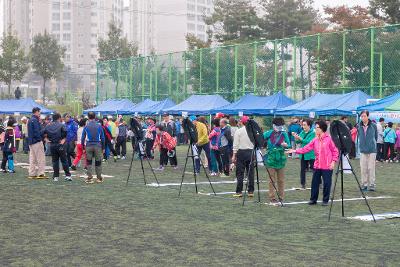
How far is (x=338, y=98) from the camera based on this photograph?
3166 cm

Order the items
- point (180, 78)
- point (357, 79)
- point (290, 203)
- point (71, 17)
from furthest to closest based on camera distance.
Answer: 1. point (71, 17)
2. point (180, 78)
3. point (357, 79)
4. point (290, 203)

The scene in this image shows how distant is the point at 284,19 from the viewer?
218 feet

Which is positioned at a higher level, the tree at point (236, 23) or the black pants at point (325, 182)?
the tree at point (236, 23)

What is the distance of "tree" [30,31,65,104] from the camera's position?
71562 mm

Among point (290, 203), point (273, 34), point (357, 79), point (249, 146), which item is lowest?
point (290, 203)

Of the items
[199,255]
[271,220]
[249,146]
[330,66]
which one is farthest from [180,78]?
[199,255]

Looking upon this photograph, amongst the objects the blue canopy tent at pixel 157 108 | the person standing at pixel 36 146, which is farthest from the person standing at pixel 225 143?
the blue canopy tent at pixel 157 108

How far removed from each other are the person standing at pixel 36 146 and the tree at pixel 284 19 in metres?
48.1

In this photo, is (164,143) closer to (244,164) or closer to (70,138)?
(70,138)

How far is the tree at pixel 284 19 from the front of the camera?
66.2 m

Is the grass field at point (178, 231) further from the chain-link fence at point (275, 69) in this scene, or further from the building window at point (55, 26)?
the building window at point (55, 26)

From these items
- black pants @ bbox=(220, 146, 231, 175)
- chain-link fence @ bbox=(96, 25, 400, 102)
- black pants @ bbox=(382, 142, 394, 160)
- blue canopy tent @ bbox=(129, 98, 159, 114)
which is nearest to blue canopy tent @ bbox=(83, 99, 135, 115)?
blue canopy tent @ bbox=(129, 98, 159, 114)

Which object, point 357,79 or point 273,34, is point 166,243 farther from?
point 273,34

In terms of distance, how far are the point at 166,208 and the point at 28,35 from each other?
15104cm
